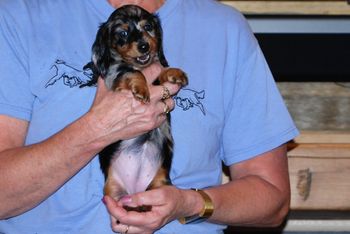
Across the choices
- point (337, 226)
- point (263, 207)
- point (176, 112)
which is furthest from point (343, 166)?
point (176, 112)

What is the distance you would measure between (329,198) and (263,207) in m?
0.57

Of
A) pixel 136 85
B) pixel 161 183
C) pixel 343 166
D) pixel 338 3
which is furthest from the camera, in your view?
pixel 338 3

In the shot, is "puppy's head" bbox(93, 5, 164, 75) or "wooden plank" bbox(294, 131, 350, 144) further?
"wooden plank" bbox(294, 131, 350, 144)

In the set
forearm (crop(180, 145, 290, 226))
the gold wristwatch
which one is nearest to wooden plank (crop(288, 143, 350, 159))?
forearm (crop(180, 145, 290, 226))

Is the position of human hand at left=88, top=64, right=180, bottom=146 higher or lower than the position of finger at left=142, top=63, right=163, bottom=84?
lower

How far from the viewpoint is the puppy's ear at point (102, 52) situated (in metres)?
2.00

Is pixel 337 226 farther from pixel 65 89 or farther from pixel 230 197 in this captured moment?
pixel 65 89

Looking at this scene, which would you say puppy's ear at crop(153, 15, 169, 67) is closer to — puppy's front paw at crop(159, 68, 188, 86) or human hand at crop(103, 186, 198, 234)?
puppy's front paw at crop(159, 68, 188, 86)

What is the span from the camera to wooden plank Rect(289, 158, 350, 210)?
104 inches

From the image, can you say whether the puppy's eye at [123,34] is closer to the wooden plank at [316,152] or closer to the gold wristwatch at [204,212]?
the gold wristwatch at [204,212]

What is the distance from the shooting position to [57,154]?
1910 millimetres

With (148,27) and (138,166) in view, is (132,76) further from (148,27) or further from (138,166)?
(138,166)

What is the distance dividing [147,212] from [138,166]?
0.76ft

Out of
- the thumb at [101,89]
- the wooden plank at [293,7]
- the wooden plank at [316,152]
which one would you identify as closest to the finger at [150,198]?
the thumb at [101,89]
